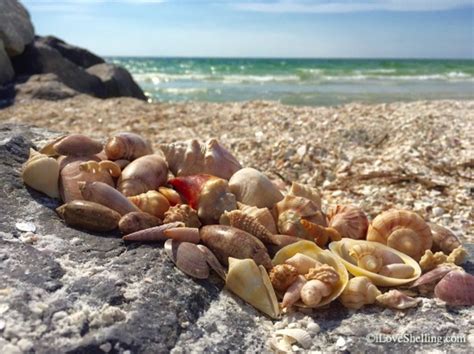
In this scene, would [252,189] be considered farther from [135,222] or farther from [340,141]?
[340,141]

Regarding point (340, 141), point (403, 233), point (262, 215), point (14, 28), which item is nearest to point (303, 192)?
point (262, 215)

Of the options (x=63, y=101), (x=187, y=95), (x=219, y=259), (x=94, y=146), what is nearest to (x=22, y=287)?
(x=219, y=259)

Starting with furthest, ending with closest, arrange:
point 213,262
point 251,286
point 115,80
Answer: point 115,80, point 213,262, point 251,286

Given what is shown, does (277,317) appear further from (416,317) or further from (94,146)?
(94,146)

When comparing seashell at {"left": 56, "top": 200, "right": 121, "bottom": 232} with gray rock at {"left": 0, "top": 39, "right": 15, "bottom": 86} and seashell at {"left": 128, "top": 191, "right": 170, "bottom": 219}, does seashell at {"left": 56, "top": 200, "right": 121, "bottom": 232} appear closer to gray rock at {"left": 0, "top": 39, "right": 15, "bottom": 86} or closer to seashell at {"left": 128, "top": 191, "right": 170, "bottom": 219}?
seashell at {"left": 128, "top": 191, "right": 170, "bottom": 219}

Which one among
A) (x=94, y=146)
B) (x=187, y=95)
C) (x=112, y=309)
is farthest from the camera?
(x=187, y=95)

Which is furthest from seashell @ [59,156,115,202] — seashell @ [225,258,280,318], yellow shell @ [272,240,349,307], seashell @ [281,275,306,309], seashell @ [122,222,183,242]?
seashell @ [281,275,306,309]

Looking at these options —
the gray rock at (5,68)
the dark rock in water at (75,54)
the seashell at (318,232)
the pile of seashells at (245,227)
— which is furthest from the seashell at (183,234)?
the dark rock in water at (75,54)
